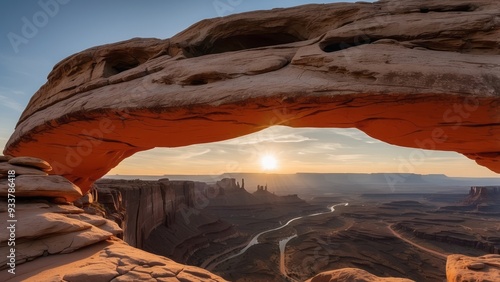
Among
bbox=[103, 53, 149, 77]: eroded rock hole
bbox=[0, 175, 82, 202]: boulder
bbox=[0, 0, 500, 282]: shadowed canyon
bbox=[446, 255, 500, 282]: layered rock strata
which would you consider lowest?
bbox=[446, 255, 500, 282]: layered rock strata

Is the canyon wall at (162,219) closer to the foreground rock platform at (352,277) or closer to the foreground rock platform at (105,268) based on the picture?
the foreground rock platform at (105,268)

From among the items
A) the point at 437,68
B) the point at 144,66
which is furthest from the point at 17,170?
the point at 437,68

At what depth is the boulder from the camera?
441cm

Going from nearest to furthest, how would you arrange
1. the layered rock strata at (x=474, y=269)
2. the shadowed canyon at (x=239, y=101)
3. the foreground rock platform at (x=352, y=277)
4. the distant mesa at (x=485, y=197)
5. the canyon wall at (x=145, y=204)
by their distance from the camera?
the shadowed canyon at (x=239, y=101)
the layered rock strata at (x=474, y=269)
the foreground rock platform at (x=352, y=277)
the canyon wall at (x=145, y=204)
the distant mesa at (x=485, y=197)

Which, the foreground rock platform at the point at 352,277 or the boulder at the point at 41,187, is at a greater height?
the boulder at the point at 41,187

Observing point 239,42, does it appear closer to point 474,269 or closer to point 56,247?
point 56,247

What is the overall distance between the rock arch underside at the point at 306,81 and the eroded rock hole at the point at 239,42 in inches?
1.1

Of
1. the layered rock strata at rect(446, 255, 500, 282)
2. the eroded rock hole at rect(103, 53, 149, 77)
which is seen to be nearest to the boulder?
the eroded rock hole at rect(103, 53, 149, 77)

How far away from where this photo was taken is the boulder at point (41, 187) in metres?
4.41

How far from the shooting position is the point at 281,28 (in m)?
6.07

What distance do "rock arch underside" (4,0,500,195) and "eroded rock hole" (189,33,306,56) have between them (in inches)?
1.1

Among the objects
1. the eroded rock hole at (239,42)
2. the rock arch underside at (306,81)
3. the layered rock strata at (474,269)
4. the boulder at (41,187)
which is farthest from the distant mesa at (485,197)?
the boulder at (41,187)

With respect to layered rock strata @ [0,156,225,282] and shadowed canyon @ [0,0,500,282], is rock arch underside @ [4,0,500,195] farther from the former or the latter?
layered rock strata @ [0,156,225,282]

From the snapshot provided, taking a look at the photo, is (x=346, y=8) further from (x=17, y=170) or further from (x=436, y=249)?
(x=436, y=249)
